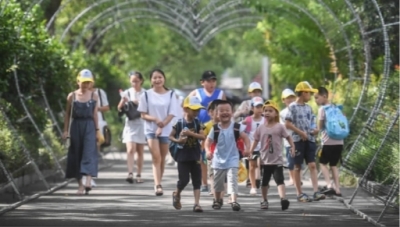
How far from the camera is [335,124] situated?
18.7 meters

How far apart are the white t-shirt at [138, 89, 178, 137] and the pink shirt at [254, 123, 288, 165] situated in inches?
108

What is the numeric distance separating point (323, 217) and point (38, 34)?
8736 millimetres

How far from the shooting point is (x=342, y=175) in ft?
71.5

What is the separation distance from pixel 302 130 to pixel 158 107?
2316 millimetres

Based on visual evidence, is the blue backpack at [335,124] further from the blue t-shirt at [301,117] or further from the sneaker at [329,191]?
the sneaker at [329,191]

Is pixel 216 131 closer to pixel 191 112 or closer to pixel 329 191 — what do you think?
pixel 191 112

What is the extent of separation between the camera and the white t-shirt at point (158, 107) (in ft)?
63.3

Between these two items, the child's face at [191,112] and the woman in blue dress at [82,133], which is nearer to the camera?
the child's face at [191,112]

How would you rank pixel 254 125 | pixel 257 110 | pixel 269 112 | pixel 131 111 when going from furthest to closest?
pixel 131 111 < pixel 254 125 < pixel 257 110 < pixel 269 112

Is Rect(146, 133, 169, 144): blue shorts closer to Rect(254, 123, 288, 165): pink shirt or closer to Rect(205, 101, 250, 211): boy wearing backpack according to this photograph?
Rect(254, 123, 288, 165): pink shirt

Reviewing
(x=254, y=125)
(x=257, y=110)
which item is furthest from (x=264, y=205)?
(x=254, y=125)

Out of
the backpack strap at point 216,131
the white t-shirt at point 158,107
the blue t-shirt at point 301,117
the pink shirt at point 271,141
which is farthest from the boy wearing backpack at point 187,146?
the white t-shirt at point 158,107

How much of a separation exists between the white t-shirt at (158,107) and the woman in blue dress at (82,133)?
0.79 m

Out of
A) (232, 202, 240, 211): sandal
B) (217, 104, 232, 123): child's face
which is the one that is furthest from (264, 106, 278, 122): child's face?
(232, 202, 240, 211): sandal
